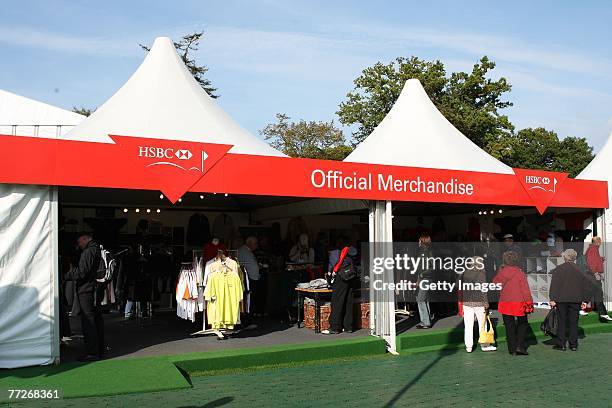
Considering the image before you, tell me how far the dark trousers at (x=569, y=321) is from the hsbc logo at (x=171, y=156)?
5345 mm

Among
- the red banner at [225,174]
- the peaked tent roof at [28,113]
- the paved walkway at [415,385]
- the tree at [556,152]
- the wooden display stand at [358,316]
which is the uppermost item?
the tree at [556,152]

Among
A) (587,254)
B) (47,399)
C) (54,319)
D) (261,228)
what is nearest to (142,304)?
(261,228)

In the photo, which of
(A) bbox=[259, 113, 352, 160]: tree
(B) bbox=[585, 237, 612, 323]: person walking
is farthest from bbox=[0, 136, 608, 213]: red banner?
(A) bbox=[259, 113, 352, 160]: tree

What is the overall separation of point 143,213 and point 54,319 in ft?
19.7

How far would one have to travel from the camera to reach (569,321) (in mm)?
8531

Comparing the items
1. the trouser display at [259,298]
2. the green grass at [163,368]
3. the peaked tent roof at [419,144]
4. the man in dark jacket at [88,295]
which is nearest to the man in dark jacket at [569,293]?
the peaked tent roof at [419,144]

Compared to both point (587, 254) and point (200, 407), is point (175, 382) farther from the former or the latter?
point (587, 254)

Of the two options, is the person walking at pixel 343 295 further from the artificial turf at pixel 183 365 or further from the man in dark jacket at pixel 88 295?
the man in dark jacket at pixel 88 295

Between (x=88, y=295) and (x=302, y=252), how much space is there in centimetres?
620

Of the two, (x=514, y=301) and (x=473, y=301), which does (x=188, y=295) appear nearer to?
(x=473, y=301)

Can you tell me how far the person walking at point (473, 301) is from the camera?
321 inches

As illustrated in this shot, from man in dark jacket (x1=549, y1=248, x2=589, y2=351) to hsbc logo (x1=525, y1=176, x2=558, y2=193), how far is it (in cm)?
172

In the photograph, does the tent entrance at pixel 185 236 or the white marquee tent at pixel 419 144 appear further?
the white marquee tent at pixel 419 144

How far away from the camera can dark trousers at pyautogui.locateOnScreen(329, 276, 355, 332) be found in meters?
8.97
